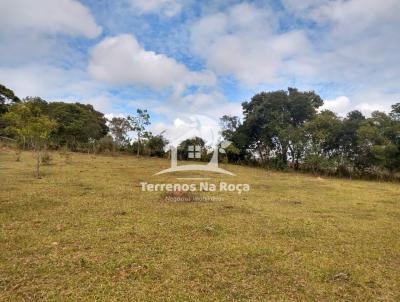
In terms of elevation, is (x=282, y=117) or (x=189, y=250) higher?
(x=282, y=117)

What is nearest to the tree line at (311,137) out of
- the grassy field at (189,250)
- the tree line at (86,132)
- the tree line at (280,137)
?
the tree line at (280,137)

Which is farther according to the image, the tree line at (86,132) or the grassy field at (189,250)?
the tree line at (86,132)

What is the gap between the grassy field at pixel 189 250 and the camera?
529cm

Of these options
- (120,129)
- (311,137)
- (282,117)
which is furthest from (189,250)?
(120,129)

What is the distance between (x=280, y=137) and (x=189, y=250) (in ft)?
95.5

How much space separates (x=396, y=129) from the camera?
27.9m

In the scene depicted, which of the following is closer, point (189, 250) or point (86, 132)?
point (189, 250)

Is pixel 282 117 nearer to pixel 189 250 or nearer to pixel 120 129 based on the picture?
pixel 120 129

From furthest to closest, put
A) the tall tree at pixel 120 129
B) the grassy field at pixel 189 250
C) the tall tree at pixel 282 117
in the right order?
1. the tall tree at pixel 120 129
2. the tall tree at pixel 282 117
3. the grassy field at pixel 189 250

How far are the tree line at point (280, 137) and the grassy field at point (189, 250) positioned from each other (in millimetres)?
16280

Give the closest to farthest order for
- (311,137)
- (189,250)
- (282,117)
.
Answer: (189,250)
(311,137)
(282,117)

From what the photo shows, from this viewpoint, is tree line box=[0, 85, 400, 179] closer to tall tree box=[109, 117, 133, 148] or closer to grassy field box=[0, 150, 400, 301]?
tall tree box=[109, 117, 133, 148]

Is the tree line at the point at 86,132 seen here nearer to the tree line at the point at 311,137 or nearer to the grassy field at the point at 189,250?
the tree line at the point at 311,137

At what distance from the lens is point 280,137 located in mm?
34656
